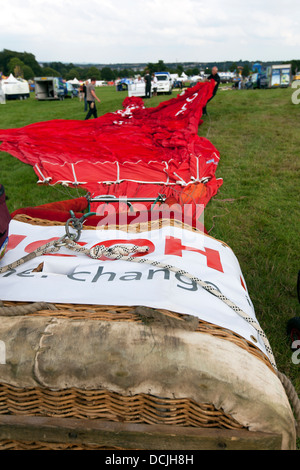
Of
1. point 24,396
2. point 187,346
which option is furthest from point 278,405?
point 24,396

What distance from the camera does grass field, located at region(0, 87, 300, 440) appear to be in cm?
300

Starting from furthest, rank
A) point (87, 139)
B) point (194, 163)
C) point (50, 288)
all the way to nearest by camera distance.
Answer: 1. point (87, 139)
2. point (194, 163)
3. point (50, 288)

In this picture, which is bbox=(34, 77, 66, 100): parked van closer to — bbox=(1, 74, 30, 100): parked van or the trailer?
bbox=(1, 74, 30, 100): parked van

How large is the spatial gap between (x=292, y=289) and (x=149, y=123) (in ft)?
18.2

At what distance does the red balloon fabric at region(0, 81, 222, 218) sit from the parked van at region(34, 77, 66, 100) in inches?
636

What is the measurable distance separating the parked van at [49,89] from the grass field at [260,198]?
15.3 metres

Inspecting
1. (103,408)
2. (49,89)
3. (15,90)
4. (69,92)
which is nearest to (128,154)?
(103,408)

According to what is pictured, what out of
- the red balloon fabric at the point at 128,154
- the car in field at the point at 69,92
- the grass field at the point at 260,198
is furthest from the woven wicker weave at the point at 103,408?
the car in field at the point at 69,92

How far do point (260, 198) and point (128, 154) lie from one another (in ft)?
7.05

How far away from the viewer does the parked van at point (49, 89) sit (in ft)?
71.8

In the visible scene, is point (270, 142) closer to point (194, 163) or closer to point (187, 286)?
point (194, 163)

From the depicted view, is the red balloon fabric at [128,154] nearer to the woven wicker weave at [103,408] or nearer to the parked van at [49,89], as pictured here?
the woven wicker weave at [103,408]

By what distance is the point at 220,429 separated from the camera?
1.07 m

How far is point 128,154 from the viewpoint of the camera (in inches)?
224
